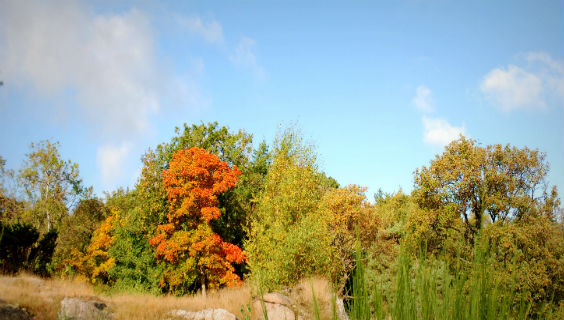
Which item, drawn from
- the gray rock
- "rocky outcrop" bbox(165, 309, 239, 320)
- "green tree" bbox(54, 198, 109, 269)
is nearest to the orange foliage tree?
"rocky outcrop" bbox(165, 309, 239, 320)

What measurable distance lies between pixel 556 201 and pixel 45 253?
32420 millimetres

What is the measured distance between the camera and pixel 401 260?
2.26 metres

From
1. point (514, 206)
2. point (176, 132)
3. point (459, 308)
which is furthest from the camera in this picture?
point (176, 132)

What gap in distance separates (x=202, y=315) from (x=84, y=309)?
482 centimetres

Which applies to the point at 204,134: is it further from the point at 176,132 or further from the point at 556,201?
the point at 556,201

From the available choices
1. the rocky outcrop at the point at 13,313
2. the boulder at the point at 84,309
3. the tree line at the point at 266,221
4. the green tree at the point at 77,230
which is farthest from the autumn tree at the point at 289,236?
the green tree at the point at 77,230

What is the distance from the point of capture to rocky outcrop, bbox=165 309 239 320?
14836 mm

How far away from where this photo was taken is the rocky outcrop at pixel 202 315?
14.8m

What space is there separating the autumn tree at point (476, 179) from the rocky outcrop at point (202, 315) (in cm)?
1430

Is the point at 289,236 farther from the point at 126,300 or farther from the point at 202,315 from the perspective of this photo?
the point at 126,300

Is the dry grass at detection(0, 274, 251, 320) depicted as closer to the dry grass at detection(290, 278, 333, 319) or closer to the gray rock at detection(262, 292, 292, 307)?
the gray rock at detection(262, 292, 292, 307)

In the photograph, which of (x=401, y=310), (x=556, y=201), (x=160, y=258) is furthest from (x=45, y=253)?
(x=556, y=201)

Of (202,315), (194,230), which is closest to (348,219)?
(194,230)

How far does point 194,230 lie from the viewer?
22953 mm
